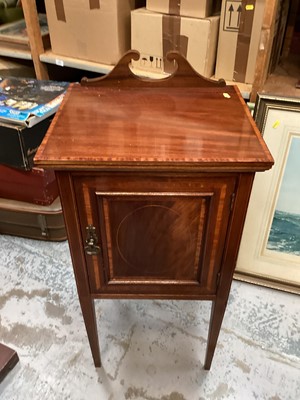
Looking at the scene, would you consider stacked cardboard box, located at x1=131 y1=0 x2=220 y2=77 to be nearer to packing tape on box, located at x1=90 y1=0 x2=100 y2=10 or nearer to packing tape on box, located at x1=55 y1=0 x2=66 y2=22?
packing tape on box, located at x1=90 y1=0 x2=100 y2=10

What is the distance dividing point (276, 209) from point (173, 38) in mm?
706

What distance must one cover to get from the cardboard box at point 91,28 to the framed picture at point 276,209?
1.94 ft

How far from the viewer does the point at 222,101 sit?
3.03ft

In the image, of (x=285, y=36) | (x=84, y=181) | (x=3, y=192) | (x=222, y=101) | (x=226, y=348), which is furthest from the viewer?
(x=3, y=192)

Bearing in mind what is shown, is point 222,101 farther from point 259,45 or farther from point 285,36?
point 285,36

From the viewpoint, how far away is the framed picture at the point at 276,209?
117cm

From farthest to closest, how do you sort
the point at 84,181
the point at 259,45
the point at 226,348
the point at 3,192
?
the point at 3,192 → the point at 226,348 → the point at 259,45 → the point at 84,181

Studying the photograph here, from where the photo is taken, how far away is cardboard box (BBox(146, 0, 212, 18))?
117 centimetres

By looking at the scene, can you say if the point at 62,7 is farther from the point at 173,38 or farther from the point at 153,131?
the point at 153,131

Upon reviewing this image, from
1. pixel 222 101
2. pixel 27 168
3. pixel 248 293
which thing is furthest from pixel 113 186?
pixel 248 293

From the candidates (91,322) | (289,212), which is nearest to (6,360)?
(91,322)

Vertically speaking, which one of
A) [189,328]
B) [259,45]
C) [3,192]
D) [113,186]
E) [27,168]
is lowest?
[189,328]

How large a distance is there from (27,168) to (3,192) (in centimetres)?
24

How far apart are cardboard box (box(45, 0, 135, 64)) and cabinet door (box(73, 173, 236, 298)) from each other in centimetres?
83
